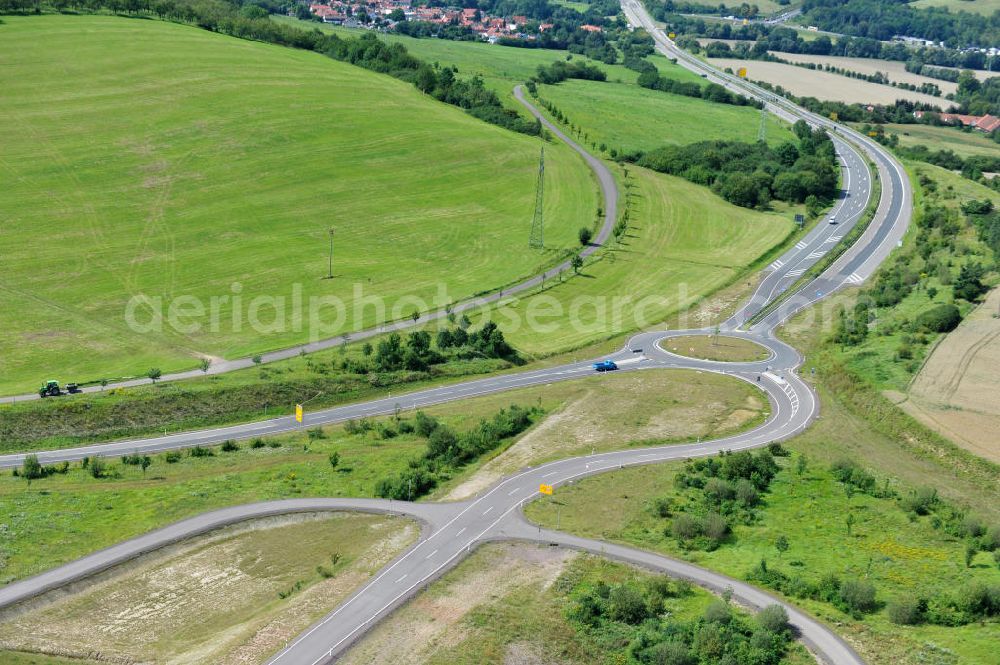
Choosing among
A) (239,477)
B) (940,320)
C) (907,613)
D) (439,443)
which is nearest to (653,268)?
(940,320)

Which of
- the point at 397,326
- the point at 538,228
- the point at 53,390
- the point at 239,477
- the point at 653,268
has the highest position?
the point at 538,228

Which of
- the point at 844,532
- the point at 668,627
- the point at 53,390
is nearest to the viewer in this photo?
the point at 668,627

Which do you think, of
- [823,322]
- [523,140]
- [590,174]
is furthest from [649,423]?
[523,140]

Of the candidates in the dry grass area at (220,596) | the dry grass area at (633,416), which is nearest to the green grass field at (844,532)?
the dry grass area at (633,416)

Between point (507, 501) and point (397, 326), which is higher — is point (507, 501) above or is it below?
below

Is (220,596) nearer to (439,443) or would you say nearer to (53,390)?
(439,443)

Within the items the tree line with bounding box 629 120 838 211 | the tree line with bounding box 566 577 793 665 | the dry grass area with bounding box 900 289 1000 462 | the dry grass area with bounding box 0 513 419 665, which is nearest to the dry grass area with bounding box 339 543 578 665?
the tree line with bounding box 566 577 793 665

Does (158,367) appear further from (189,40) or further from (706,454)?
(189,40)

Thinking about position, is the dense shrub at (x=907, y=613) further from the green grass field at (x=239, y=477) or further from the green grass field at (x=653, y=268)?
the green grass field at (x=653, y=268)
